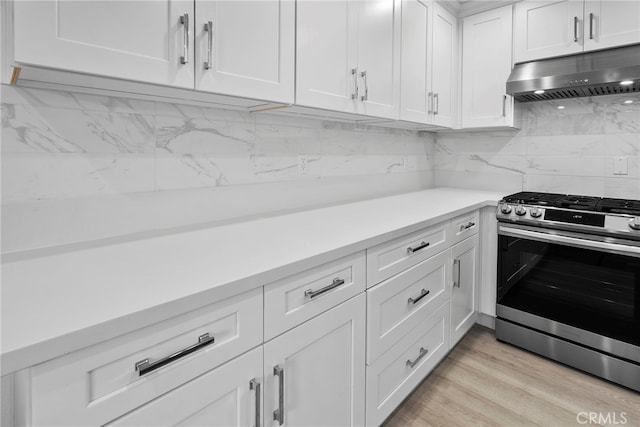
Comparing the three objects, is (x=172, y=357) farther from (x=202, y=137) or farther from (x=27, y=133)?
(x=202, y=137)

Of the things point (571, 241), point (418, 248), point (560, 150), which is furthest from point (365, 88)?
point (560, 150)

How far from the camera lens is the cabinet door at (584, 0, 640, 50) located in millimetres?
2027

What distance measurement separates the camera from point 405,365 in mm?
1674

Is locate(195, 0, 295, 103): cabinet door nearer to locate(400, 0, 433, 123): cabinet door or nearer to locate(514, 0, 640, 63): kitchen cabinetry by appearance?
locate(400, 0, 433, 123): cabinet door

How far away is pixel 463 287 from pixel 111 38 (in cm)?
215

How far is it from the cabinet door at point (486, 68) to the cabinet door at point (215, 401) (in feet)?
7.87

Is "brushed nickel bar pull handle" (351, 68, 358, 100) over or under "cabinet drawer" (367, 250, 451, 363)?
over

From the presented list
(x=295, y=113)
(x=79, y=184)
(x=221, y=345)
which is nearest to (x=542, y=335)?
(x=295, y=113)

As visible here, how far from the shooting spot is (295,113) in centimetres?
177

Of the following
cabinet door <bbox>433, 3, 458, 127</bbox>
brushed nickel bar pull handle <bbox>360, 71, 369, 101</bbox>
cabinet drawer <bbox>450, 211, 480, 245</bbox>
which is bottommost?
cabinet drawer <bbox>450, 211, 480, 245</bbox>

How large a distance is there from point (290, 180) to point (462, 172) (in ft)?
5.89

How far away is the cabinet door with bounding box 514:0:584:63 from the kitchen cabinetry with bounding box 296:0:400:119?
3.26 feet

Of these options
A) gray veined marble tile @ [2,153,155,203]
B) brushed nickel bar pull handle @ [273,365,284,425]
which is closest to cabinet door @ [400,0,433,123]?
gray veined marble tile @ [2,153,155,203]

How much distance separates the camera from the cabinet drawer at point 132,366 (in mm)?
641
